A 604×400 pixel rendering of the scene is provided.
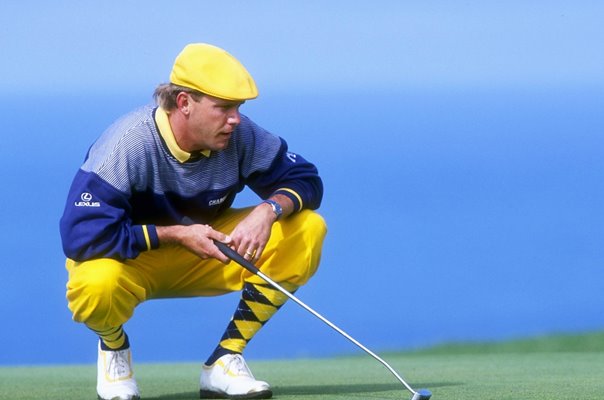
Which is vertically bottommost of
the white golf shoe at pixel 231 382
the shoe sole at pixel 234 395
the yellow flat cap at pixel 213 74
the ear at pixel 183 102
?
the shoe sole at pixel 234 395

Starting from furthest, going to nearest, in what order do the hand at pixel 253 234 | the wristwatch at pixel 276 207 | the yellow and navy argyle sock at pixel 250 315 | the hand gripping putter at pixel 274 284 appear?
the yellow and navy argyle sock at pixel 250 315
the wristwatch at pixel 276 207
the hand at pixel 253 234
the hand gripping putter at pixel 274 284

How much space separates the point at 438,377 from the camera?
4.56 m

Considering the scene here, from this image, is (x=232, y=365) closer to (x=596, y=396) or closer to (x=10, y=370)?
(x=596, y=396)

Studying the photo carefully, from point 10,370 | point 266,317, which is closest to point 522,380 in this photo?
point 266,317

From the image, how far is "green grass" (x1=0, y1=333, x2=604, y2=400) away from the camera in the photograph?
385 centimetres

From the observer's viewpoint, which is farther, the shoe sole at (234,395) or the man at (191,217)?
the shoe sole at (234,395)

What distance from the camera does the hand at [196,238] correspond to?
3613 millimetres

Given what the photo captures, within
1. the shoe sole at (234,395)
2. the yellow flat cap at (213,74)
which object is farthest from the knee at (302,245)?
the yellow flat cap at (213,74)

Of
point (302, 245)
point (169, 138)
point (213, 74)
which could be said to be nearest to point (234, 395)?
point (302, 245)

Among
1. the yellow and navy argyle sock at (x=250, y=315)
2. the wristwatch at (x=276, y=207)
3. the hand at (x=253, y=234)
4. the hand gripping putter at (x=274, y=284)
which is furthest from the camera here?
the yellow and navy argyle sock at (x=250, y=315)

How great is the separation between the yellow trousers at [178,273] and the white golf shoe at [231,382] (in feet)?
0.89

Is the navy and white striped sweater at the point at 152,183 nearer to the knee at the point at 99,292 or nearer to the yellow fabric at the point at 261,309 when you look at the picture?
the knee at the point at 99,292

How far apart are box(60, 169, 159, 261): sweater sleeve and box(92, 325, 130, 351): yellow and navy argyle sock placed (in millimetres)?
306

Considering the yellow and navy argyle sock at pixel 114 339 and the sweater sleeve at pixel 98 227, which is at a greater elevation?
the sweater sleeve at pixel 98 227
